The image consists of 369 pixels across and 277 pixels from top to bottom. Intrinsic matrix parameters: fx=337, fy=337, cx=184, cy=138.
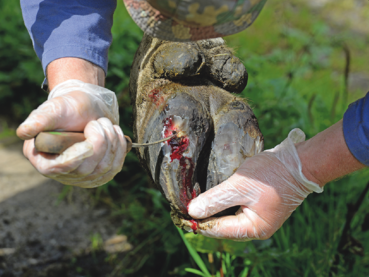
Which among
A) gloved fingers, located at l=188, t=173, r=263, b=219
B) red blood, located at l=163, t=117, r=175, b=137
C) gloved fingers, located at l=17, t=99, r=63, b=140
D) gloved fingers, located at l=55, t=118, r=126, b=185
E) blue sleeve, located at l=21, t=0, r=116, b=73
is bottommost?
gloved fingers, located at l=188, t=173, r=263, b=219

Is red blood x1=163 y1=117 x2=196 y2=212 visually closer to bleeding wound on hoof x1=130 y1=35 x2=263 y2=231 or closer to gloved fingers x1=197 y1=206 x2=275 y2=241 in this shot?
bleeding wound on hoof x1=130 y1=35 x2=263 y2=231

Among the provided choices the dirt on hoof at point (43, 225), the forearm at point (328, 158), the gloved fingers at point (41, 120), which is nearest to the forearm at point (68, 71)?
the gloved fingers at point (41, 120)

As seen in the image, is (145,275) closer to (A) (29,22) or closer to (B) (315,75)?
(A) (29,22)

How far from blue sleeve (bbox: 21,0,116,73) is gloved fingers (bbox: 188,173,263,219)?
69 cm

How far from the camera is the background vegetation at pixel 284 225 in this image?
1.61m

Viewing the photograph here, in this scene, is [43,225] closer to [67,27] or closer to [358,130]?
[67,27]

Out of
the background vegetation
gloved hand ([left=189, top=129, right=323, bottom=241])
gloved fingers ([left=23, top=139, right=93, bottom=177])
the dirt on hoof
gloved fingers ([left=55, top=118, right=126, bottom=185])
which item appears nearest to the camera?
gloved fingers ([left=23, top=139, right=93, bottom=177])

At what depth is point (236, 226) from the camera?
3.97ft

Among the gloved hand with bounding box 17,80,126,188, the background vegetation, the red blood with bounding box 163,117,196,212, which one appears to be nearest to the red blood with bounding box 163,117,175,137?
the red blood with bounding box 163,117,196,212

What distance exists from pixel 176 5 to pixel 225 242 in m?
1.01

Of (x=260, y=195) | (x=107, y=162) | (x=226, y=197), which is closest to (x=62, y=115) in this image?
(x=107, y=162)

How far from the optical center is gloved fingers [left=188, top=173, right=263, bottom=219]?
1.15 meters

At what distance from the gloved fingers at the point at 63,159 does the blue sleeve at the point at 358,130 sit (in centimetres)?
84

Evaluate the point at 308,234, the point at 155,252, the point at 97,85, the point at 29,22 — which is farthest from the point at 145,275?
the point at 29,22
